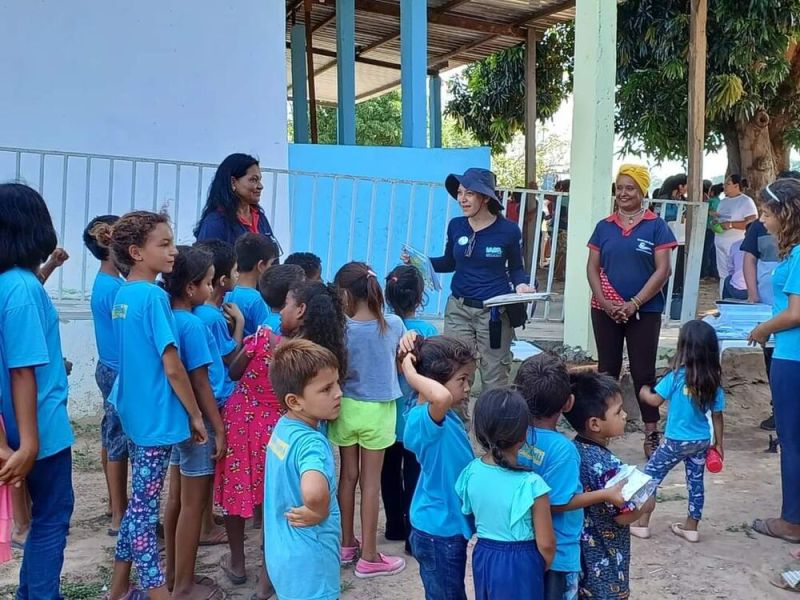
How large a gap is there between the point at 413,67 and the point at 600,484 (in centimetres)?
604

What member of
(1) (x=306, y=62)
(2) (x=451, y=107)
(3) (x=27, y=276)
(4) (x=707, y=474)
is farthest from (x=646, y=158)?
(3) (x=27, y=276)

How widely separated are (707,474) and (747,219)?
16.7ft

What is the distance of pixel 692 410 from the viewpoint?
12.0 ft

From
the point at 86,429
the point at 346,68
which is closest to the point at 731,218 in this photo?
the point at 346,68

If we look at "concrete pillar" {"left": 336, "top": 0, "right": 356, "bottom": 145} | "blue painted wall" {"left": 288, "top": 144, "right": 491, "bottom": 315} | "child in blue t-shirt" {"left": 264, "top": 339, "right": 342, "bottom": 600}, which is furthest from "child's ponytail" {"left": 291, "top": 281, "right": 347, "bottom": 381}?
"concrete pillar" {"left": 336, "top": 0, "right": 356, "bottom": 145}

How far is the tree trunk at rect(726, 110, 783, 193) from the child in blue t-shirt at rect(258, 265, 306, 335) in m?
10.2

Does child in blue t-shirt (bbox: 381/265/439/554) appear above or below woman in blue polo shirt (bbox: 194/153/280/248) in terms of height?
below

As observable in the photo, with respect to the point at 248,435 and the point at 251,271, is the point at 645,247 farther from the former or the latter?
the point at 248,435

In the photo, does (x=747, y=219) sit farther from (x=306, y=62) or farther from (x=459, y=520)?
(x=459, y=520)

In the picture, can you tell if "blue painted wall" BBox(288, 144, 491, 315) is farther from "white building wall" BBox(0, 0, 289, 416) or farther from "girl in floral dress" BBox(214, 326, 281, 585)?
"girl in floral dress" BBox(214, 326, 281, 585)

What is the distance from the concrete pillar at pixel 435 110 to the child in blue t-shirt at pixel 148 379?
10.2m

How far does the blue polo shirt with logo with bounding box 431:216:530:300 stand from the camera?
4.44 m

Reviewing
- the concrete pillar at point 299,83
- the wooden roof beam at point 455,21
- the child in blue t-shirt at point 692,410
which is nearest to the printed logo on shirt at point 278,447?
the child in blue t-shirt at point 692,410

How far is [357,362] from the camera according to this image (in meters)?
3.21
